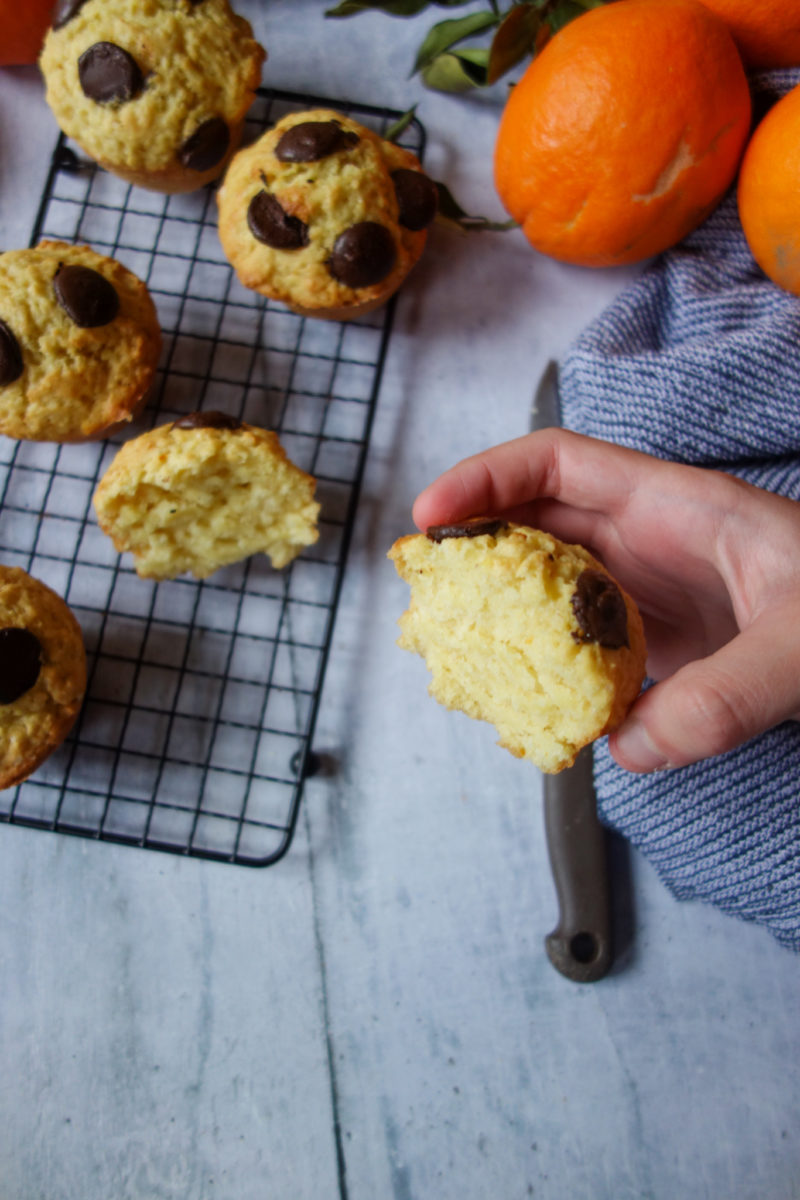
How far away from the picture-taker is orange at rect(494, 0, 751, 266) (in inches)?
70.9

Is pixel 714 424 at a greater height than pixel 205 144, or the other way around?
pixel 205 144

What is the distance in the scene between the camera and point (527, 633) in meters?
1.41

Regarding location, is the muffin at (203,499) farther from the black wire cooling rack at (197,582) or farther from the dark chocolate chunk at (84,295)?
the dark chocolate chunk at (84,295)

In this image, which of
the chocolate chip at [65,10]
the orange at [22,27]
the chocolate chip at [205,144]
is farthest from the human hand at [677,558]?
the orange at [22,27]

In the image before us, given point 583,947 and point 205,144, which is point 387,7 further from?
point 583,947

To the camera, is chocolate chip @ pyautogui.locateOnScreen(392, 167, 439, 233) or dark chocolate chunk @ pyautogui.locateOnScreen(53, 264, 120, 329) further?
chocolate chip @ pyautogui.locateOnScreen(392, 167, 439, 233)

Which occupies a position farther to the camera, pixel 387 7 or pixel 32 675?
pixel 387 7

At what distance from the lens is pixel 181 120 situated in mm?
1944

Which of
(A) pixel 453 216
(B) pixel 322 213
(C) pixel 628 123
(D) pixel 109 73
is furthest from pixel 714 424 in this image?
(D) pixel 109 73

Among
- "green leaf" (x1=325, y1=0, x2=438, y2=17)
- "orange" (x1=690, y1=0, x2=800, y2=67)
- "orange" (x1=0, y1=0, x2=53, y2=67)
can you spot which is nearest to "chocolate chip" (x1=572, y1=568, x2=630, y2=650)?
"orange" (x1=690, y1=0, x2=800, y2=67)

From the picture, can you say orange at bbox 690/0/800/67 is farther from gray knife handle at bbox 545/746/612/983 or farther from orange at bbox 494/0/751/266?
gray knife handle at bbox 545/746/612/983

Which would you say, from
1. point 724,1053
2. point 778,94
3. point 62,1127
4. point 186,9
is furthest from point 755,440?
point 62,1127

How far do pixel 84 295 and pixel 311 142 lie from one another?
583mm

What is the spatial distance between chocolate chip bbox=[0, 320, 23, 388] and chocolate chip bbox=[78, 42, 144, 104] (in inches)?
21.8
